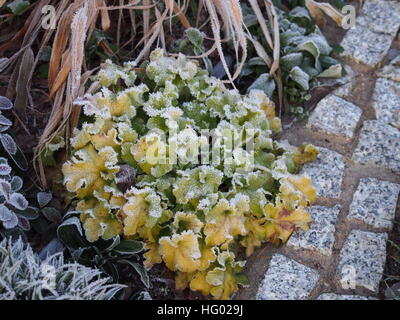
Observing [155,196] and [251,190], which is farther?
[251,190]

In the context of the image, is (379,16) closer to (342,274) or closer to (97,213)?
(342,274)

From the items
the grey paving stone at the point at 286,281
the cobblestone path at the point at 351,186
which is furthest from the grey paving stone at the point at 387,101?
the grey paving stone at the point at 286,281

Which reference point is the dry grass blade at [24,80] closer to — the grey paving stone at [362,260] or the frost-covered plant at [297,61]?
the frost-covered plant at [297,61]

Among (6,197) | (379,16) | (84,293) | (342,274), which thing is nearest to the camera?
(84,293)

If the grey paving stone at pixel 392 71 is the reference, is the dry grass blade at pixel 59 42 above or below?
above

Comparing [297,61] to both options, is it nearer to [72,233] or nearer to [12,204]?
[72,233]

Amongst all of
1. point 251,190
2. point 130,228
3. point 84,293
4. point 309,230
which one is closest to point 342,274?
point 309,230

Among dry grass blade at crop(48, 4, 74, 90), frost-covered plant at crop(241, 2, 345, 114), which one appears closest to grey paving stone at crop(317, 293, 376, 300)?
frost-covered plant at crop(241, 2, 345, 114)
